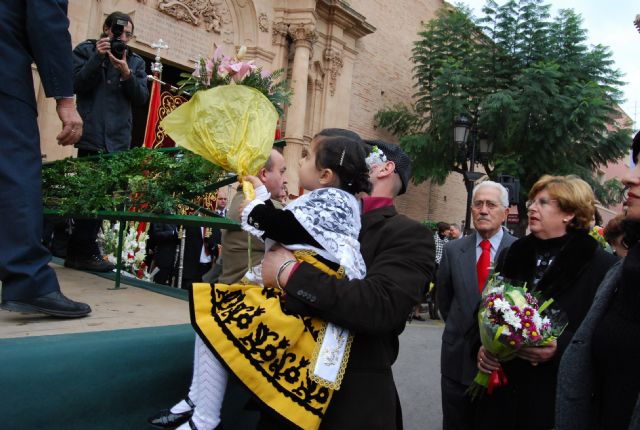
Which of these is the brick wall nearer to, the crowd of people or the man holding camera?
the man holding camera

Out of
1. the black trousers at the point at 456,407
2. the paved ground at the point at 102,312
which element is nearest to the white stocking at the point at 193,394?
the paved ground at the point at 102,312

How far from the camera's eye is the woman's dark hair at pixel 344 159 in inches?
84.4

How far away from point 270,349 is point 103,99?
379 cm

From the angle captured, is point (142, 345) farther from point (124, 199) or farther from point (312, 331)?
point (124, 199)

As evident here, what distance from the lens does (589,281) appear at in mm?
2998

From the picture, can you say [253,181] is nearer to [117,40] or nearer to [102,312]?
[102,312]

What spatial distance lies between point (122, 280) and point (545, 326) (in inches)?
115

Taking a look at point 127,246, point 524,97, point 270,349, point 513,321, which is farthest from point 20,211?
point 524,97

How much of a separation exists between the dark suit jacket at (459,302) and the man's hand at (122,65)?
3214 millimetres

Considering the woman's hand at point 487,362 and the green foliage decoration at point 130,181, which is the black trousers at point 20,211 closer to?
the green foliage decoration at point 130,181

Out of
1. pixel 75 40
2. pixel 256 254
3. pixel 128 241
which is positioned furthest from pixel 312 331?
pixel 75 40

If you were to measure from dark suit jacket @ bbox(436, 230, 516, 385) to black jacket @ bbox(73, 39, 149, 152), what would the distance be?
3.19 meters

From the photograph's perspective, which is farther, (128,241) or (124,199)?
(128,241)

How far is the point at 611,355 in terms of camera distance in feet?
7.09
